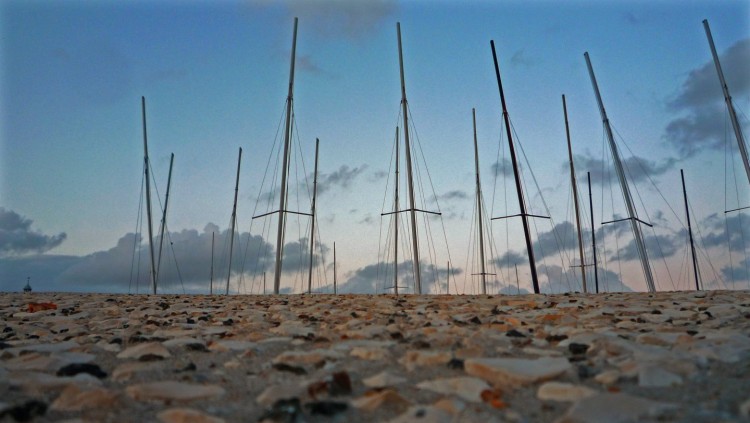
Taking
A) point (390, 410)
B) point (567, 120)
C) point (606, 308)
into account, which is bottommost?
point (390, 410)

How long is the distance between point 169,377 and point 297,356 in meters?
1.07

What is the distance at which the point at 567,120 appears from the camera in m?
29.0

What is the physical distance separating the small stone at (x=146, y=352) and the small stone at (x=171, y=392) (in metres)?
1.30

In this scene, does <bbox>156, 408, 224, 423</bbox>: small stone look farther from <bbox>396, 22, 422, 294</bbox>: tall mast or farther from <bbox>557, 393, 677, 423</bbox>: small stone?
<bbox>396, 22, 422, 294</bbox>: tall mast

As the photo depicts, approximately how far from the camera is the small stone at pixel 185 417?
323 centimetres

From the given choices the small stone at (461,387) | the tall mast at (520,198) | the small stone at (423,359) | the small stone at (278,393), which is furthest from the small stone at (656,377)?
the tall mast at (520,198)

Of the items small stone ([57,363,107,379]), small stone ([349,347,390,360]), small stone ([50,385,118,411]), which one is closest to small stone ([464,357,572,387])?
small stone ([349,347,390,360])

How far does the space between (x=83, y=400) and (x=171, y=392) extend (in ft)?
1.82

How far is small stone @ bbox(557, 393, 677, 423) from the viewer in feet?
9.86

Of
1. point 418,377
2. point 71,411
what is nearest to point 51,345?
point 71,411

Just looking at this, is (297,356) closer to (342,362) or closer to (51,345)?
(342,362)

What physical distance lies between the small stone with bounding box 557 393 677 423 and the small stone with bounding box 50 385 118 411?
9.47ft

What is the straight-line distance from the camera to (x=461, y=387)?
372cm

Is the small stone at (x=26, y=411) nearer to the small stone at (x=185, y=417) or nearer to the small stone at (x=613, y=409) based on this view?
the small stone at (x=185, y=417)
